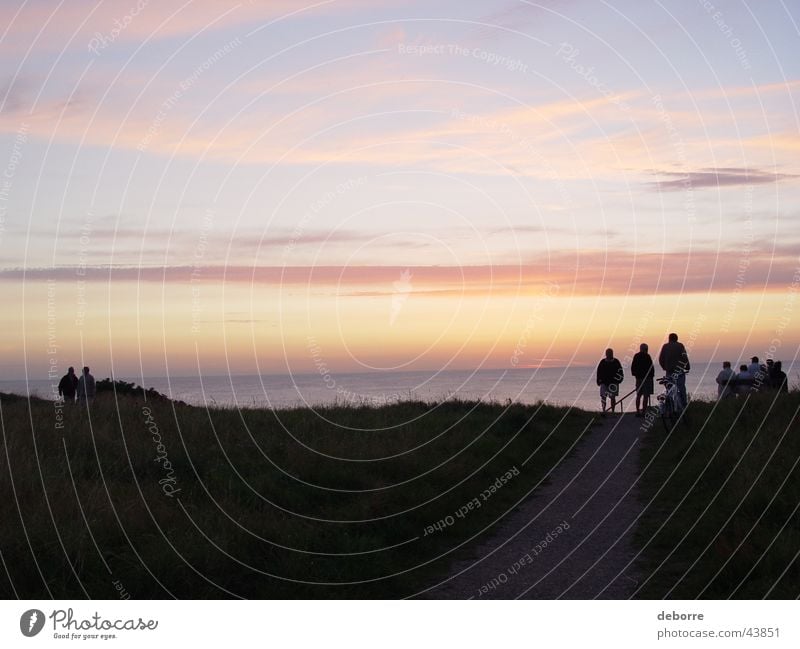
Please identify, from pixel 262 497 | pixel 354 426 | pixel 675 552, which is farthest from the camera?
pixel 354 426

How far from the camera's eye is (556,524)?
13.3m

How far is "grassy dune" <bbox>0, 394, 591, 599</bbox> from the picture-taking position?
9250 mm

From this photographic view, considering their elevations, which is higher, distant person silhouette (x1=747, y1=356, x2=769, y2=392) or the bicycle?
distant person silhouette (x1=747, y1=356, x2=769, y2=392)

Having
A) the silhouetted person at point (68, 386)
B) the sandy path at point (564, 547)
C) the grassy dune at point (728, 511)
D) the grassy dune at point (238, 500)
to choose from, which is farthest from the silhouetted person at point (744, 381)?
the silhouetted person at point (68, 386)

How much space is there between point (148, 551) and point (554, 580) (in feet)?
14.8

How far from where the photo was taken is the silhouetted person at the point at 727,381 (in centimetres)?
2644

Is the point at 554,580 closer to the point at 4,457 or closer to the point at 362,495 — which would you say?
the point at 362,495

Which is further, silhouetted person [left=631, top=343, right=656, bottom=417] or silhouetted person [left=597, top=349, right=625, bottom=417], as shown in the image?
silhouetted person [left=597, top=349, right=625, bottom=417]

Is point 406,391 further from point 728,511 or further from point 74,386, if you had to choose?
point 728,511

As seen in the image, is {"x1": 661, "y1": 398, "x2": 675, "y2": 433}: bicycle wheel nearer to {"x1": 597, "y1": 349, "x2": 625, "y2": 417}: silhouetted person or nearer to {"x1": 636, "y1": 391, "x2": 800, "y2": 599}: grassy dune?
{"x1": 636, "y1": 391, "x2": 800, "y2": 599}: grassy dune

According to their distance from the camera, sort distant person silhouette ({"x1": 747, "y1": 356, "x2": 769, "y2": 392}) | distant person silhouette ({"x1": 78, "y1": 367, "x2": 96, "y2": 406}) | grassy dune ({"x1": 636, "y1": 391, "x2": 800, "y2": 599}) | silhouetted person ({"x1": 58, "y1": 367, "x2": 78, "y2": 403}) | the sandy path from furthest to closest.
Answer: silhouetted person ({"x1": 58, "y1": 367, "x2": 78, "y2": 403}), distant person silhouette ({"x1": 78, "y1": 367, "x2": 96, "y2": 406}), distant person silhouette ({"x1": 747, "y1": 356, "x2": 769, "y2": 392}), the sandy path, grassy dune ({"x1": 636, "y1": 391, "x2": 800, "y2": 599})

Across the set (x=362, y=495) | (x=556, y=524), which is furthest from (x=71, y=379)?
(x=556, y=524)

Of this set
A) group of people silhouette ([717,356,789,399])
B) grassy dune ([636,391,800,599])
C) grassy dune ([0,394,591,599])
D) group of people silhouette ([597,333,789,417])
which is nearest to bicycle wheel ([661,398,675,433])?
group of people silhouette ([597,333,789,417])

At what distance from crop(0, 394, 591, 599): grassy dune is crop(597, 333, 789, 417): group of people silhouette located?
6.10 m
